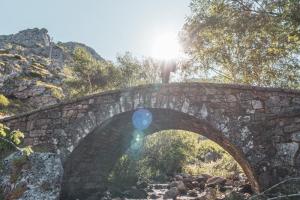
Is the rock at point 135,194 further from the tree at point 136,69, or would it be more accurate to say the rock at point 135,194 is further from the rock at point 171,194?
the tree at point 136,69

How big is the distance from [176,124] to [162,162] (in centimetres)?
1101

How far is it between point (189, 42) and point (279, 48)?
5.45 m

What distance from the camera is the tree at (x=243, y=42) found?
15250 mm

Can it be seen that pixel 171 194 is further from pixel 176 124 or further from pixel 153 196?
pixel 176 124

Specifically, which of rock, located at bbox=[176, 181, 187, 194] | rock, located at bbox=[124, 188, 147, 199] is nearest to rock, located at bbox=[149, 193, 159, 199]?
rock, located at bbox=[124, 188, 147, 199]

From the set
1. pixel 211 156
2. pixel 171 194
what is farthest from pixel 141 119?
pixel 211 156

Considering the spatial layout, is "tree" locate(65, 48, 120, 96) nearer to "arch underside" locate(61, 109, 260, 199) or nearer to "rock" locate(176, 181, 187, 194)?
"rock" locate(176, 181, 187, 194)

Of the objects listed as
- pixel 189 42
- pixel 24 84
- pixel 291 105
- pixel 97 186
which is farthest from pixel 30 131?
pixel 24 84

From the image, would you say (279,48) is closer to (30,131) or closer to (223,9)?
(223,9)

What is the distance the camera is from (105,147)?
525 inches

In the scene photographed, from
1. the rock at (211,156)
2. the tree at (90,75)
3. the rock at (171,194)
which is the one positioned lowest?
the rock at (171,194)

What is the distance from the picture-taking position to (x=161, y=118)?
477 inches

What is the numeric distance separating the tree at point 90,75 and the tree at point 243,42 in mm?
14991

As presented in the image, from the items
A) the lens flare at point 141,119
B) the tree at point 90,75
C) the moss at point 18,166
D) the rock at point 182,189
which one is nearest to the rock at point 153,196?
the rock at point 182,189
